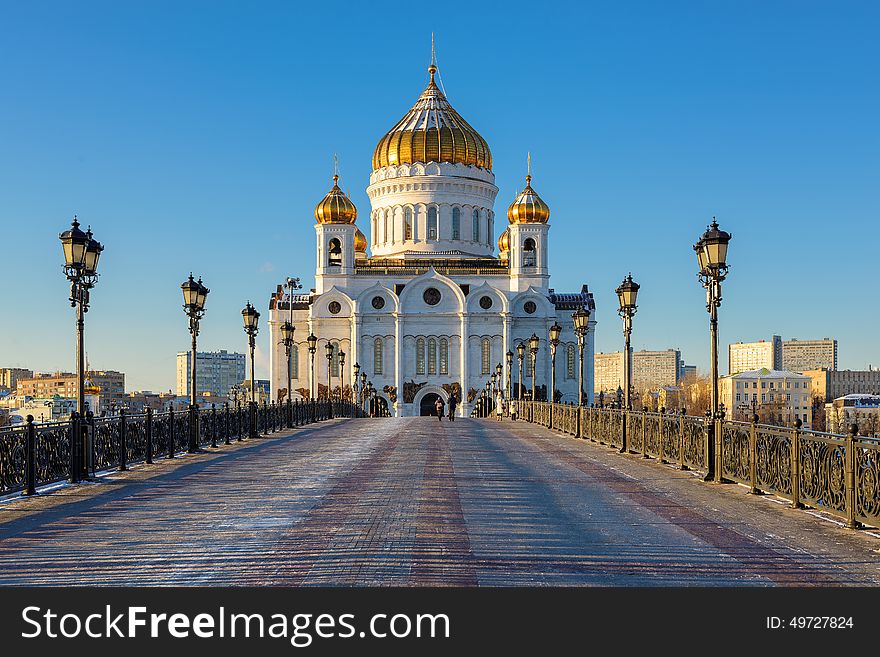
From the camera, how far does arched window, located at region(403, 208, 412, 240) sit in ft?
275

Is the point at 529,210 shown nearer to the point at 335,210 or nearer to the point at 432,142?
the point at 432,142

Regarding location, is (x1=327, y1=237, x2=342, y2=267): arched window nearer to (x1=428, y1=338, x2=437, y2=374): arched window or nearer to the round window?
the round window

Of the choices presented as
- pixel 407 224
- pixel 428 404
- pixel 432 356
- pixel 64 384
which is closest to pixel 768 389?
pixel 432 356

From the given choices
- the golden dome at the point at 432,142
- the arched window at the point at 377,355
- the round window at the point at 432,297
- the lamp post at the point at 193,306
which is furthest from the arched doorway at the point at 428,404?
the lamp post at the point at 193,306

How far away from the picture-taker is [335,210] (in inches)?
3189

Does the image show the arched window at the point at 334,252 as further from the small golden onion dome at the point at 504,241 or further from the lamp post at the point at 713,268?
the lamp post at the point at 713,268

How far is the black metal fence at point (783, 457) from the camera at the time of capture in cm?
970

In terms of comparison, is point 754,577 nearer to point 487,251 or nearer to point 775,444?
point 775,444

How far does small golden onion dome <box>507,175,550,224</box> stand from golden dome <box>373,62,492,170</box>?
6.30 meters

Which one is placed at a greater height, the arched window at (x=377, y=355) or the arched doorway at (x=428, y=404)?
the arched window at (x=377, y=355)

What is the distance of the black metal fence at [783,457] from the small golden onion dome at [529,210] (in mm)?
59868

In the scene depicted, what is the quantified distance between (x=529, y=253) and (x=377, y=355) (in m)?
15.6

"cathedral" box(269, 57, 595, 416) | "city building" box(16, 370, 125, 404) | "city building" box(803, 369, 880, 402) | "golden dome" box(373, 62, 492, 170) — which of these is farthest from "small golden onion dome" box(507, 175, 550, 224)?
"city building" box(803, 369, 880, 402)
